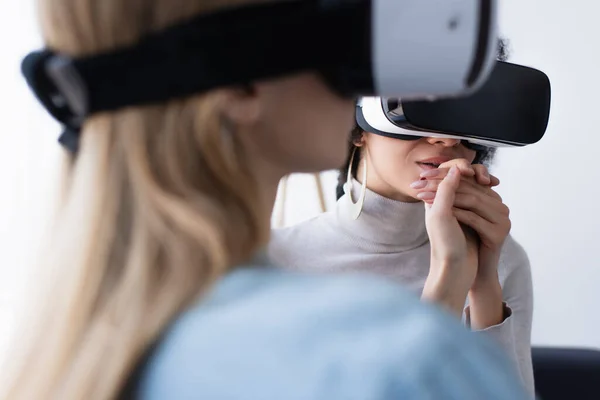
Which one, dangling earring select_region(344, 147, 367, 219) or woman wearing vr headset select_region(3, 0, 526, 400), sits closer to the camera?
woman wearing vr headset select_region(3, 0, 526, 400)

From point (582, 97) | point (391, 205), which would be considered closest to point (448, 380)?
point (391, 205)

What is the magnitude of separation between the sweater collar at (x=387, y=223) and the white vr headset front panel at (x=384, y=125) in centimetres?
17

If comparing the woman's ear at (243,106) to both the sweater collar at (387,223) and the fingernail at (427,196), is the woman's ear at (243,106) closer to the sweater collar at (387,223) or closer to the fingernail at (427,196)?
the fingernail at (427,196)

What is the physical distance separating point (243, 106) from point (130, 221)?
87 millimetres

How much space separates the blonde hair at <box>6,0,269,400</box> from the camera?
1.05 feet

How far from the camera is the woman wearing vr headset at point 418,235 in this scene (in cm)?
74

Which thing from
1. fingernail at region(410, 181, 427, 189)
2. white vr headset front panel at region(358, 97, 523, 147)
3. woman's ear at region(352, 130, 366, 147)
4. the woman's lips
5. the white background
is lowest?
the white background

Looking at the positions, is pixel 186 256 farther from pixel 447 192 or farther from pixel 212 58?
pixel 447 192

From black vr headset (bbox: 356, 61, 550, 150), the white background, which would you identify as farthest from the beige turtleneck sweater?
the white background

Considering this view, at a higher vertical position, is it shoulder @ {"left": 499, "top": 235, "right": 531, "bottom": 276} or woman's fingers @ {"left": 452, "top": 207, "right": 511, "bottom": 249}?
woman's fingers @ {"left": 452, "top": 207, "right": 511, "bottom": 249}

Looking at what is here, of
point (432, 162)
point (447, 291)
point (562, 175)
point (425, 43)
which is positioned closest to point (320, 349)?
point (425, 43)

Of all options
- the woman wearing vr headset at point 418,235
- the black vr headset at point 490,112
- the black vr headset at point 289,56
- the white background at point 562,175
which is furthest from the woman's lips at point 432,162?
the white background at point 562,175

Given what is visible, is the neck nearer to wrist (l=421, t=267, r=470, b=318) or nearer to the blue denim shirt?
wrist (l=421, t=267, r=470, b=318)

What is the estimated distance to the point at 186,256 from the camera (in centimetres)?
32
